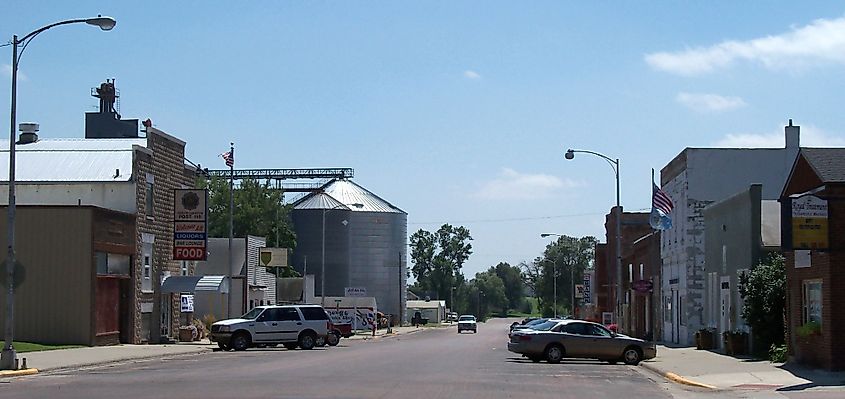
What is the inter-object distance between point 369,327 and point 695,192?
44408 millimetres

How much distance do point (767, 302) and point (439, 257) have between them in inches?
6048

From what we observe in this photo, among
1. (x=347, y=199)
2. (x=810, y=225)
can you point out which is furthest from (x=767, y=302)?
(x=347, y=199)

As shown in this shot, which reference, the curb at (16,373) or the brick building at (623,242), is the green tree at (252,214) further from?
the curb at (16,373)

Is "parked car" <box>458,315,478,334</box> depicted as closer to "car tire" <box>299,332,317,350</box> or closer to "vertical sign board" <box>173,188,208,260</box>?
"vertical sign board" <box>173,188,208,260</box>

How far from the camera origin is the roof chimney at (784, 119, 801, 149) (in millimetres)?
50812

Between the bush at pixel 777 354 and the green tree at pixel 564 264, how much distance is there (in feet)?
397

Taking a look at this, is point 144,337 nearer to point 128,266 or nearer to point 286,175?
point 128,266

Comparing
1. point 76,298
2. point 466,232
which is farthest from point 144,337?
point 466,232

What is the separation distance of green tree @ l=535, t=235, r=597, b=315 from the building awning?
10576cm

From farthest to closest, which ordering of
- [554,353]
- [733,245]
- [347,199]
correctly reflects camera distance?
[347,199] → [733,245] → [554,353]

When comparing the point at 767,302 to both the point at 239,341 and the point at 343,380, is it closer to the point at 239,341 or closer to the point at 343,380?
the point at 343,380

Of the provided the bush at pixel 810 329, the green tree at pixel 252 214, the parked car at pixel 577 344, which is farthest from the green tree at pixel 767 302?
the green tree at pixel 252 214

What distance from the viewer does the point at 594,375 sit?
91.9ft

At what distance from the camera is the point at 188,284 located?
50281 millimetres
